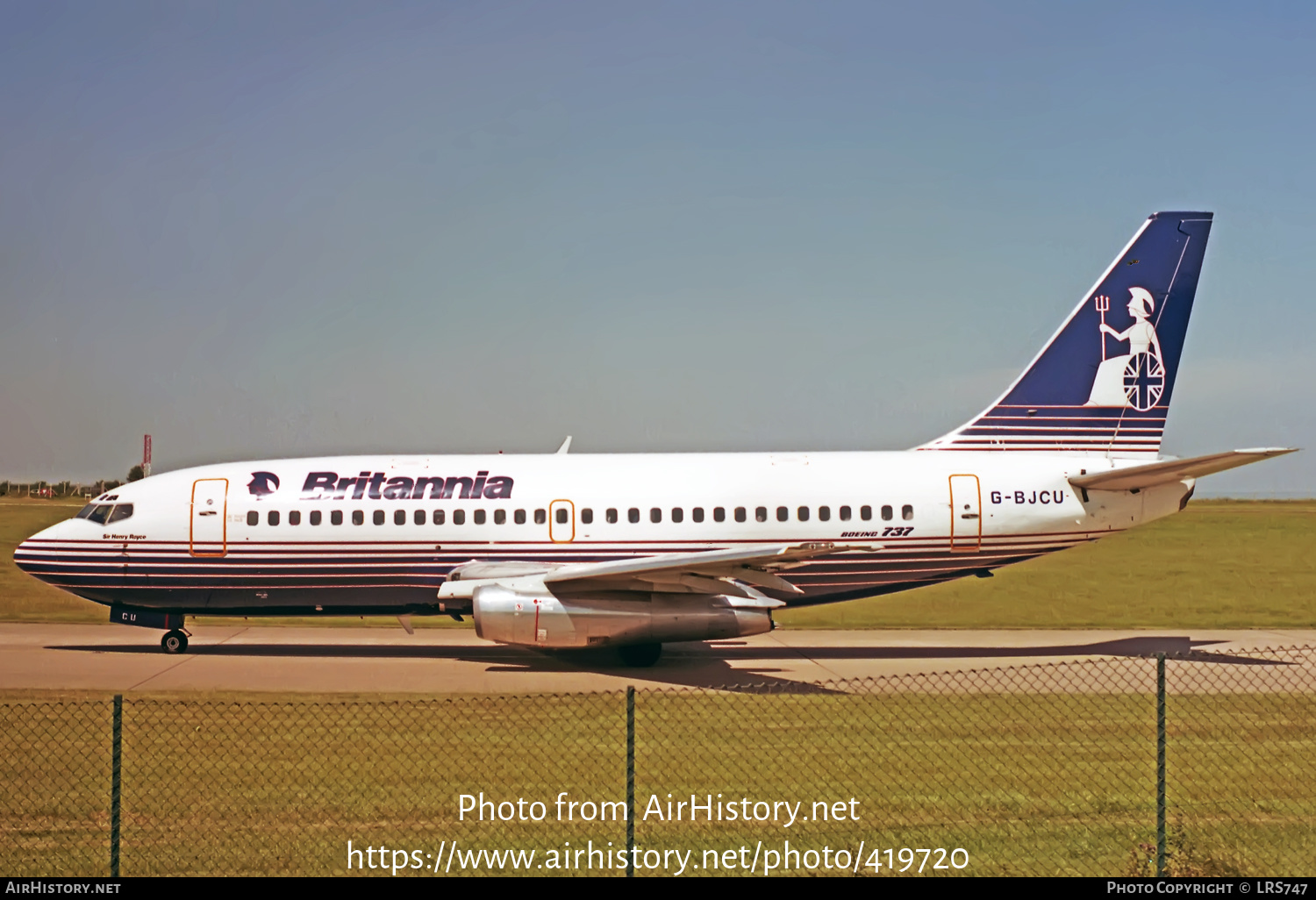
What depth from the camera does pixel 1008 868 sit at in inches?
328

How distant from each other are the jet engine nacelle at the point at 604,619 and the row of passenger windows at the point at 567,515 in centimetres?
239

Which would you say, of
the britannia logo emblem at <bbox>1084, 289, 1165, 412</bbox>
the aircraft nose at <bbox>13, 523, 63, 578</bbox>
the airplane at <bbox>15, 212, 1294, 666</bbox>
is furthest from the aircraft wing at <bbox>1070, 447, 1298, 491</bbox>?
the aircraft nose at <bbox>13, 523, 63, 578</bbox>

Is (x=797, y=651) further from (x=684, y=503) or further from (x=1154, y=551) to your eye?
(x=1154, y=551)

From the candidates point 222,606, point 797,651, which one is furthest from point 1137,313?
point 222,606

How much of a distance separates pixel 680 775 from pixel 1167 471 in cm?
1248

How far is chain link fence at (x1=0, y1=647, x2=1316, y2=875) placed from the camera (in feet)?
28.0

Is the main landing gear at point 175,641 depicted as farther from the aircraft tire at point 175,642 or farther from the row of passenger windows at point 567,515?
the row of passenger windows at point 567,515

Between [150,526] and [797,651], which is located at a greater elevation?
[150,526]

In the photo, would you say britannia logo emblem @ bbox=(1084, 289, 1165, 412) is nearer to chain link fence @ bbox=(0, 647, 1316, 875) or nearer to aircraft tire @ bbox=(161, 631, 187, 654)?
chain link fence @ bbox=(0, 647, 1316, 875)

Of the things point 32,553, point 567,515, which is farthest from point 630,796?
point 32,553

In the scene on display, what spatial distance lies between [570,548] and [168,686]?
6.87 m

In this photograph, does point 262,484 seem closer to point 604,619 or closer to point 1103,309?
point 604,619

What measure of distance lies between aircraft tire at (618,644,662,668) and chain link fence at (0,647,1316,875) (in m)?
3.41

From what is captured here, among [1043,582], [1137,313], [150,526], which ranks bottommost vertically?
[1043,582]
